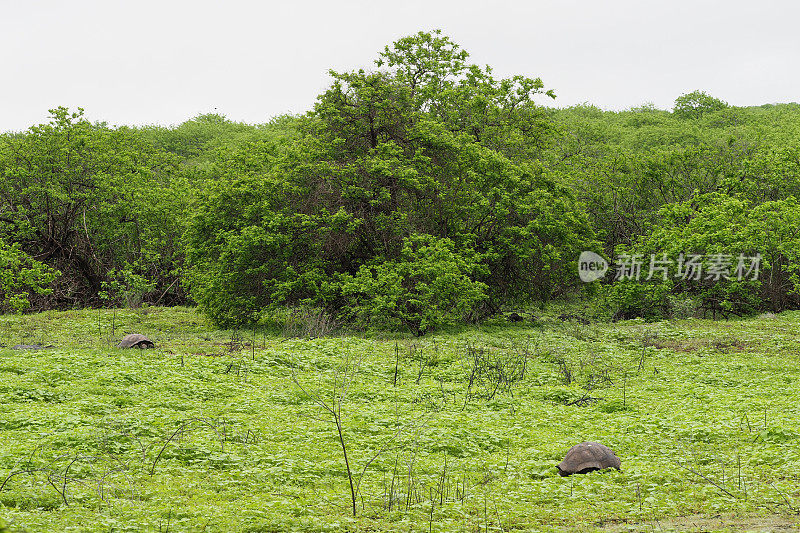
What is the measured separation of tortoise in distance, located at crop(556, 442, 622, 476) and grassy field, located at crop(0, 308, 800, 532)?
193 mm

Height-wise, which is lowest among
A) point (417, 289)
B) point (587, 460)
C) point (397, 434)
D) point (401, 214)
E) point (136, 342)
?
point (397, 434)

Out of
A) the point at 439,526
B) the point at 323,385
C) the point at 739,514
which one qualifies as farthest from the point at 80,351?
the point at 739,514

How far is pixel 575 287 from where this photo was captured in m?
22.4

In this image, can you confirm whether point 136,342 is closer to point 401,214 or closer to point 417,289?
point 417,289

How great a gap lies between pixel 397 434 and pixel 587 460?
2347mm

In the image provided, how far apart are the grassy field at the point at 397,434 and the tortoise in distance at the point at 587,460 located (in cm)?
19

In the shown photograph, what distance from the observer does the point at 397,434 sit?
339 inches

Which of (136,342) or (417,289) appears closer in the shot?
(136,342)

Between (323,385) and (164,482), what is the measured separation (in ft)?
16.4

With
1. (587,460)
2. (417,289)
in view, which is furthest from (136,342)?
(587,460)

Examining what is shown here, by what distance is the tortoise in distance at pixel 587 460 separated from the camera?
720 centimetres

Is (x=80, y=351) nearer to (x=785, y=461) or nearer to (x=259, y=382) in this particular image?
(x=259, y=382)

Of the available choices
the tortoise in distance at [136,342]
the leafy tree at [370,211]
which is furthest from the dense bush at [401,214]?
the tortoise in distance at [136,342]

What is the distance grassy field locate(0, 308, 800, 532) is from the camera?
5859 mm
